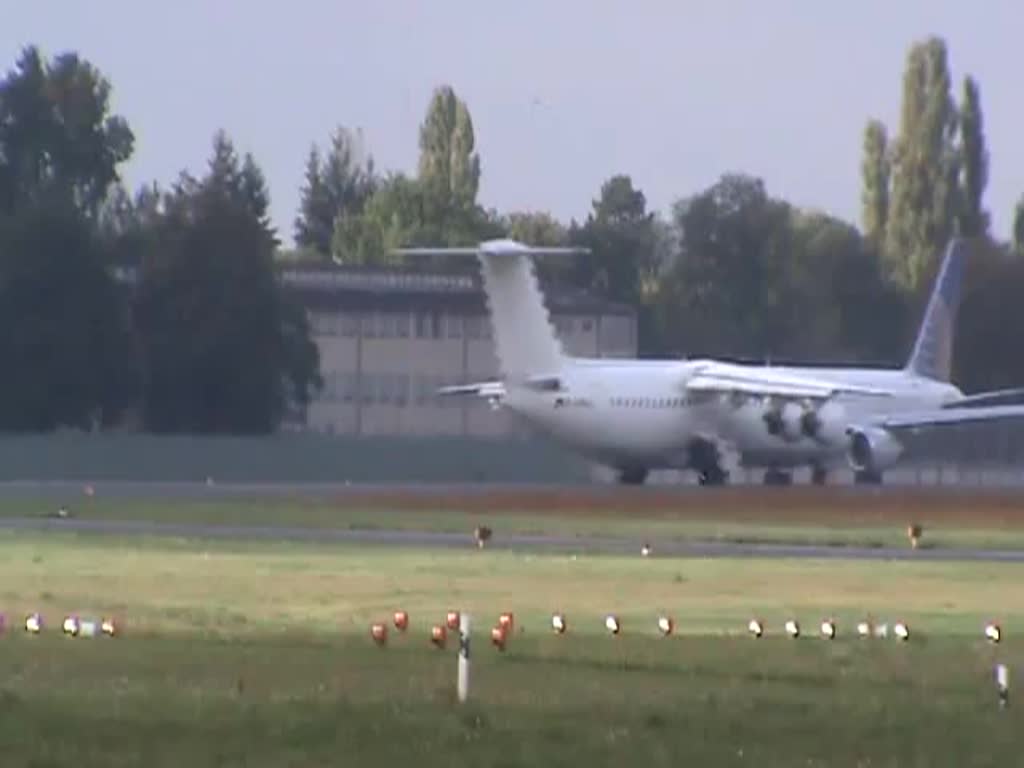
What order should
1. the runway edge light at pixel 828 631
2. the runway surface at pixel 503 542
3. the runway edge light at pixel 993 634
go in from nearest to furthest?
the runway edge light at pixel 993 634
the runway edge light at pixel 828 631
the runway surface at pixel 503 542

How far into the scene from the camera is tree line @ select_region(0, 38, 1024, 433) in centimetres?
10350

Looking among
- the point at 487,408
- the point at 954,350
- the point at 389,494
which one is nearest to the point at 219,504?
the point at 389,494

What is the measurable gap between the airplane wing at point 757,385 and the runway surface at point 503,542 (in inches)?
1303

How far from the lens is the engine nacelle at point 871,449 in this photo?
93.1m

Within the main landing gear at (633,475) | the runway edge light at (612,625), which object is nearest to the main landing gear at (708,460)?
the main landing gear at (633,475)

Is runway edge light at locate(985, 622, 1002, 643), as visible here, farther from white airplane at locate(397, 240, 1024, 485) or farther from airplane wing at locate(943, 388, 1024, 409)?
airplane wing at locate(943, 388, 1024, 409)

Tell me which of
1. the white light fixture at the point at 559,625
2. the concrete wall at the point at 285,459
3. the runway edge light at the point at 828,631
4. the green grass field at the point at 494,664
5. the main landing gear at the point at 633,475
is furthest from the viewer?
the main landing gear at the point at 633,475

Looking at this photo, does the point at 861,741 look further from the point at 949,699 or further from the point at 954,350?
the point at 954,350

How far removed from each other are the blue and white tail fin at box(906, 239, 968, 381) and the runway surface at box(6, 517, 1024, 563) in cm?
Result: 4494

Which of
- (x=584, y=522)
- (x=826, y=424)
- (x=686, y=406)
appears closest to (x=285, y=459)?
(x=686, y=406)

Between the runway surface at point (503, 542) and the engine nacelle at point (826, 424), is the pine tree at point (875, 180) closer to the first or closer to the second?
the engine nacelle at point (826, 424)

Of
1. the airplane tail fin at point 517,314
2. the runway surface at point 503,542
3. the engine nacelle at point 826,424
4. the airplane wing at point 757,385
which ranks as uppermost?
the airplane tail fin at point 517,314

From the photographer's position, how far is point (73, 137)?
122250mm

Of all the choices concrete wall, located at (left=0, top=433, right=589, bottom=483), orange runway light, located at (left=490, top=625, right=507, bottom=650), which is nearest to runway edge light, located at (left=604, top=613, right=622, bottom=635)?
orange runway light, located at (left=490, top=625, right=507, bottom=650)
